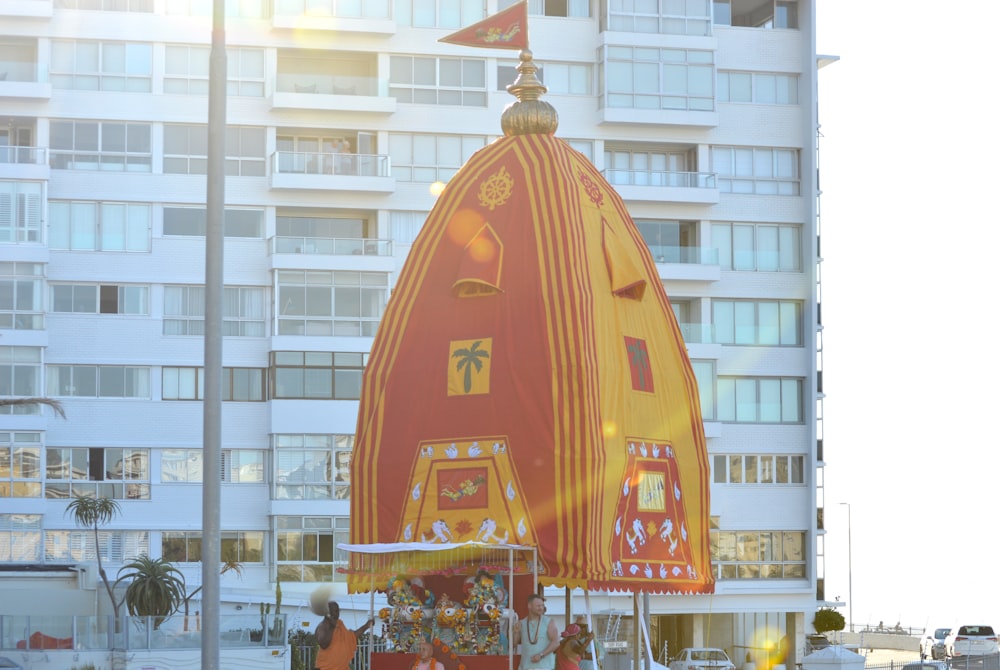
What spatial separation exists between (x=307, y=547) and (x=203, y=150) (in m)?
13.9

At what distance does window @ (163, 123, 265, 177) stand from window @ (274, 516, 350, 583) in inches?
473

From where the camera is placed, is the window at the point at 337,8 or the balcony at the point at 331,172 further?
the window at the point at 337,8

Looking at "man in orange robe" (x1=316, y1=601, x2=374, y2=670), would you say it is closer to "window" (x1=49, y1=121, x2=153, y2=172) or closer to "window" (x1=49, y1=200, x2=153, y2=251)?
"window" (x1=49, y1=200, x2=153, y2=251)

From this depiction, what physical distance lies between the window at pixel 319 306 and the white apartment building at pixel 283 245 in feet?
0.24

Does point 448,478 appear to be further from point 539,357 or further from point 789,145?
point 789,145

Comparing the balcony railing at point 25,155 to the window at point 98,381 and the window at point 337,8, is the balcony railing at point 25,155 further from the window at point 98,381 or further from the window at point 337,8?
the window at point 337,8

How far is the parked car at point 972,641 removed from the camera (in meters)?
59.8

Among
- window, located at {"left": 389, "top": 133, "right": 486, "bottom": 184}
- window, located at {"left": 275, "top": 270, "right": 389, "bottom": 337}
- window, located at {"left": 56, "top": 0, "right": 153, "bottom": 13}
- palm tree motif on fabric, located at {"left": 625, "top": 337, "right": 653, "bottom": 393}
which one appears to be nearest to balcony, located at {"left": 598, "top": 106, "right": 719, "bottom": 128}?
window, located at {"left": 389, "top": 133, "right": 486, "bottom": 184}

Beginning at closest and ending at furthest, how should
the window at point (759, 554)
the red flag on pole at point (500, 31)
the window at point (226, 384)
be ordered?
1. the red flag on pole at point (500, 31)
2. the window at point (226, 384)
3. the window at point (759, 554)

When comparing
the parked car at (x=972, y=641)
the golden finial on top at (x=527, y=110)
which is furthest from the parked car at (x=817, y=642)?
the golden finial on top at (x=527, y=110)

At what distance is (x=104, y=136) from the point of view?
197 feet

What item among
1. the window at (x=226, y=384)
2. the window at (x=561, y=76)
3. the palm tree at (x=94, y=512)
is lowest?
the palm tree at (x=94, y=512)

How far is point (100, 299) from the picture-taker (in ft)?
196

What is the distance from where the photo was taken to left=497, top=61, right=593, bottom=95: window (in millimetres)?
63406
